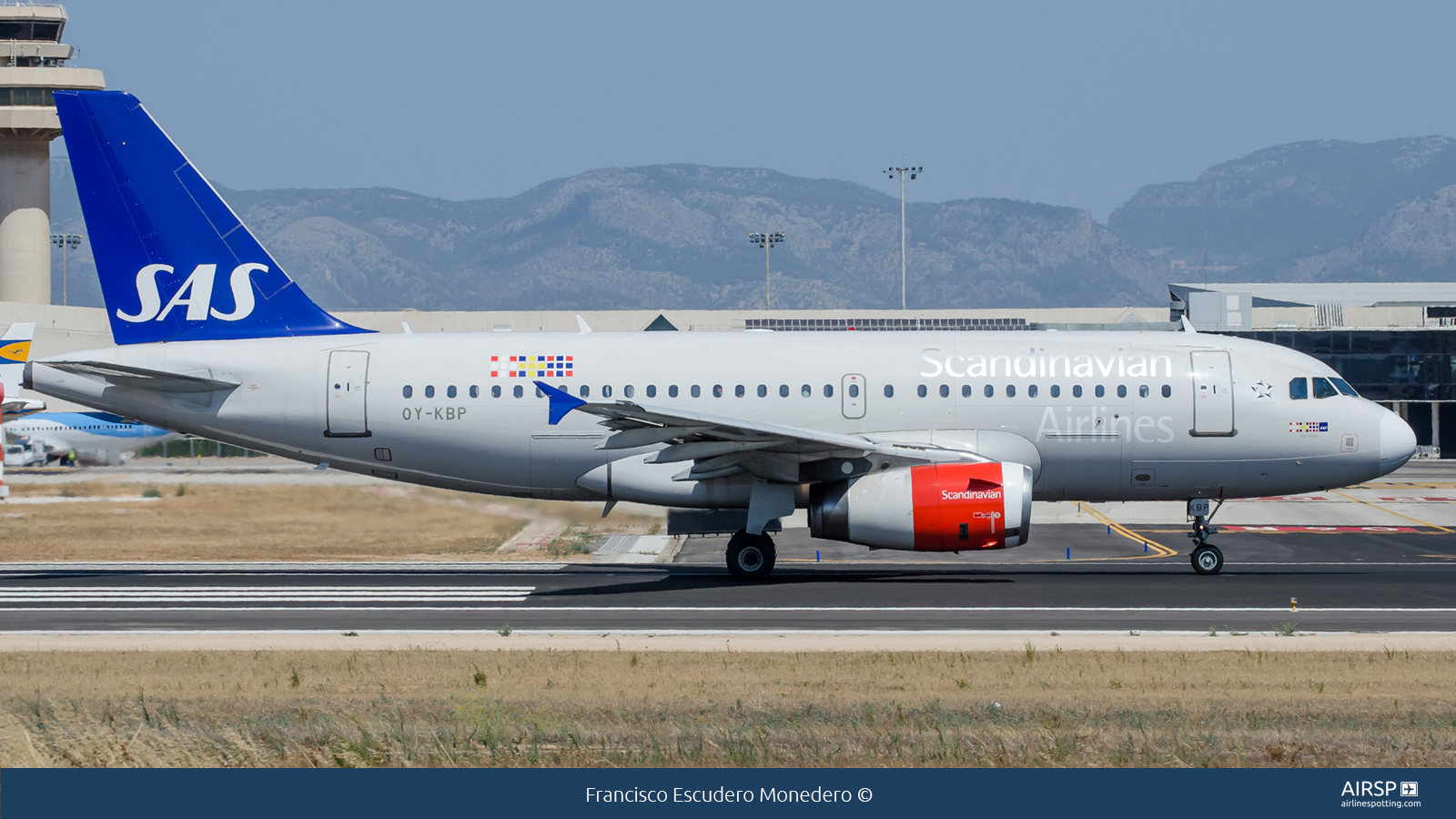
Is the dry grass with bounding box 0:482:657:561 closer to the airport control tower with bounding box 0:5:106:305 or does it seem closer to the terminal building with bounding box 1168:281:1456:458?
the terminal building with bounding box 1168:281:1456:458

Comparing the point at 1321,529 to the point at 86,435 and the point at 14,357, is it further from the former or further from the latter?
the point at 86,435

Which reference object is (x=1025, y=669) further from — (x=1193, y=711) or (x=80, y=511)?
(x=80, y=511)

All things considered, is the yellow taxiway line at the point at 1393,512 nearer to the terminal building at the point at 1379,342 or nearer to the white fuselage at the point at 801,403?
the white fuselage at the point at 801,403

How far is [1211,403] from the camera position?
86.8ft

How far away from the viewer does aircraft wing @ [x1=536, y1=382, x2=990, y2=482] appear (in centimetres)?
2392

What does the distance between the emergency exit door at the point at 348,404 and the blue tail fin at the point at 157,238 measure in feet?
6.07

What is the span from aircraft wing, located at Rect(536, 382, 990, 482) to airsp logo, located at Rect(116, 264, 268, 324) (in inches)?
297

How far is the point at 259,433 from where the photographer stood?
88.6 ft

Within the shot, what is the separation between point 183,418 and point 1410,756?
75.0 feet

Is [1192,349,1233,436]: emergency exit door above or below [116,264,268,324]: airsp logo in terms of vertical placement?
below

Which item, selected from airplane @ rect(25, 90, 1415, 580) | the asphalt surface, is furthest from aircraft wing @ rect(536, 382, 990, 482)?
the asphalt surface

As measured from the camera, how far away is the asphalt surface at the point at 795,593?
69.7 ft

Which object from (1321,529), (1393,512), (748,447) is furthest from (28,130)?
(1393,512)

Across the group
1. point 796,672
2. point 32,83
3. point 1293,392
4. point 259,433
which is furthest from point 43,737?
point 32,83
